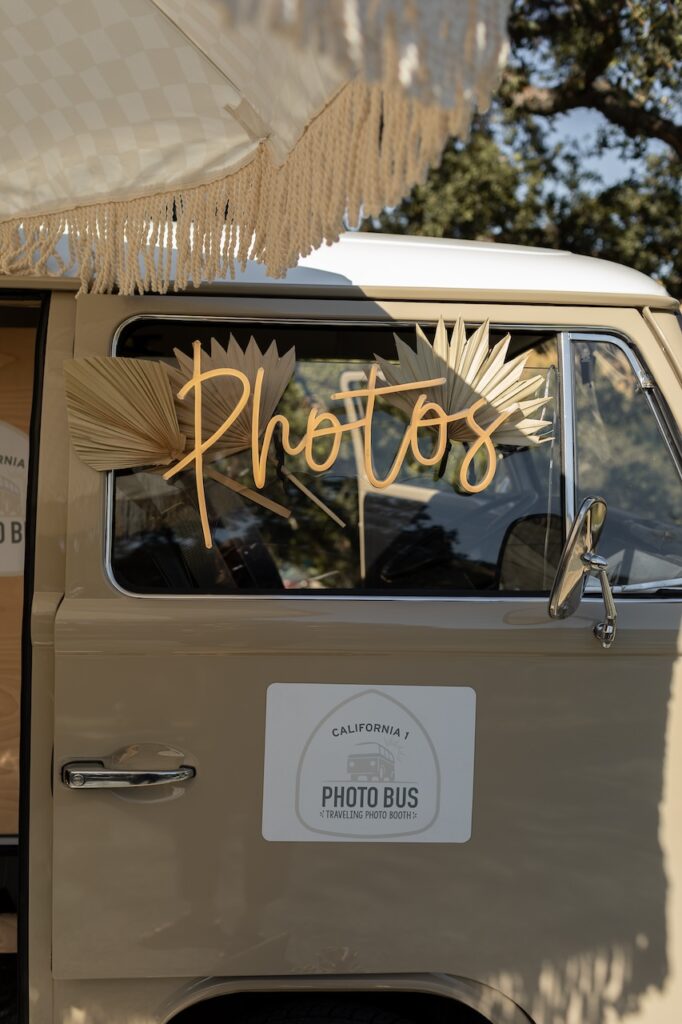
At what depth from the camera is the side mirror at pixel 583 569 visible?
1771mm

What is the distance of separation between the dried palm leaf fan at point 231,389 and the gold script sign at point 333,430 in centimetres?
1

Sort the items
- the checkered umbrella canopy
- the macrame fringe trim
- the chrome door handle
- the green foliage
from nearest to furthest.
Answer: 1. the checkered umbrella canopy
2. the macrame fringe trim
3. the chrome door handle
4. the green foliage

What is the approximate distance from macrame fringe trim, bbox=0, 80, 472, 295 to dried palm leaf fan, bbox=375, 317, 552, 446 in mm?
557

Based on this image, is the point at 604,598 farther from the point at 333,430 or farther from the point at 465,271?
the point at 465,271

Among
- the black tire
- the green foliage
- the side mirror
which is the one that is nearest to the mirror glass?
the side mirror

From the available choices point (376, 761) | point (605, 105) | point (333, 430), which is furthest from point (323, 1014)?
point (605, 105)

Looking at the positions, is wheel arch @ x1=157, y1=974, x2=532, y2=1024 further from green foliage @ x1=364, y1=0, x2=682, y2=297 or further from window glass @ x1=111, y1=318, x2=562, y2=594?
green foliage @ x1=364, y1=0, x2=682, y2=297

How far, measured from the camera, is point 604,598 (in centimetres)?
192

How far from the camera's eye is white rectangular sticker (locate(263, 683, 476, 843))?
1.92 metres

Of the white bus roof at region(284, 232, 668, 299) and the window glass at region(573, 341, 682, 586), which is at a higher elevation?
the white bus roof at region(284, 232, 668, 299)

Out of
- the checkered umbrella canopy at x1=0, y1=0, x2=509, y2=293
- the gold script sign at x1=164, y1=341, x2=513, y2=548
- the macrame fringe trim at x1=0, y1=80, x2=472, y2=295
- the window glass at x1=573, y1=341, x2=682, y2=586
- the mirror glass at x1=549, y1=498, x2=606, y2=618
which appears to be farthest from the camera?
the window glass at x1=573, y1=341, x2=682, y2=586

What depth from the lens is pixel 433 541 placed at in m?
2.24

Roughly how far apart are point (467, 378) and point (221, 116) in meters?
0.86

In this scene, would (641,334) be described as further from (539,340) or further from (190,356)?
(190,356)
